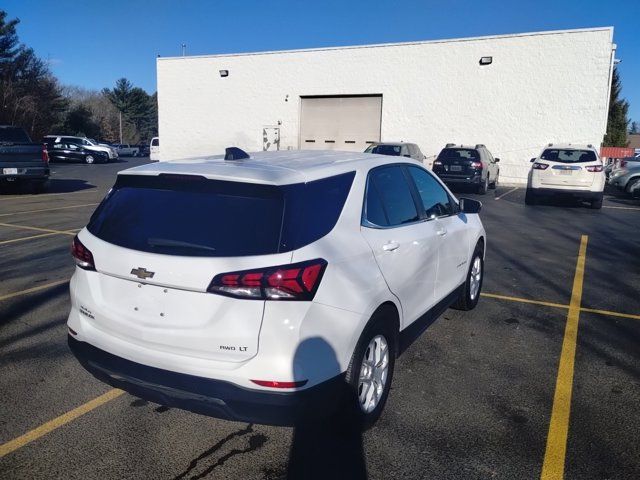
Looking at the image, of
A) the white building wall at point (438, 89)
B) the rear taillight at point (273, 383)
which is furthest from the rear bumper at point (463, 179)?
the rear taillight at point (273, 383)

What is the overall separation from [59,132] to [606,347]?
5527 centimetres

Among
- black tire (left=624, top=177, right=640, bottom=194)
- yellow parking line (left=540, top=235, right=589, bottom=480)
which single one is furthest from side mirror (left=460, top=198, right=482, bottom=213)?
black tire (left=624, top=177, right=640, bottom=194)

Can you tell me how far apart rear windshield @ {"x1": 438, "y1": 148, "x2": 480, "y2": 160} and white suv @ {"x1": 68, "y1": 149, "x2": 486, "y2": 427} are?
15.5 meters

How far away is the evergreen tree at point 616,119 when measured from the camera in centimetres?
4549

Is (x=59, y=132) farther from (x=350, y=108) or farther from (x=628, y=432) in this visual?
(x=628, y=432)

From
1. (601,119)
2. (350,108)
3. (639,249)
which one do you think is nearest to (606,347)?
(639,249)

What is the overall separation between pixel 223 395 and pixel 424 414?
1459 millimetres

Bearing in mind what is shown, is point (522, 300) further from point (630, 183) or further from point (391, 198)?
point (630, 183)

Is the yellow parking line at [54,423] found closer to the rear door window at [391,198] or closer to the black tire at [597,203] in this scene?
the rear door window at [391,198]

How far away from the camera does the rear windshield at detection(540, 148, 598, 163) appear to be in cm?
1441

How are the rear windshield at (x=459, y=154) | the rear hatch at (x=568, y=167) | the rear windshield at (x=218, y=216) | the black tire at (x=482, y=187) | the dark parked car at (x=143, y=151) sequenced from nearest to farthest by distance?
the rear windshield at (x=218, y=216) < the rear hatch at (x=568, y=167) < the rear windshield at (x=459, y=154) < the black tire at (x=482, y=187) < the dark parked car at (x=143, y=151)

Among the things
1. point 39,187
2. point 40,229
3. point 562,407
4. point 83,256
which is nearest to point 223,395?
point 83,256

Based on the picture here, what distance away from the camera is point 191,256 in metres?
2.60

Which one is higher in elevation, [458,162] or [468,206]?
[458,162]
